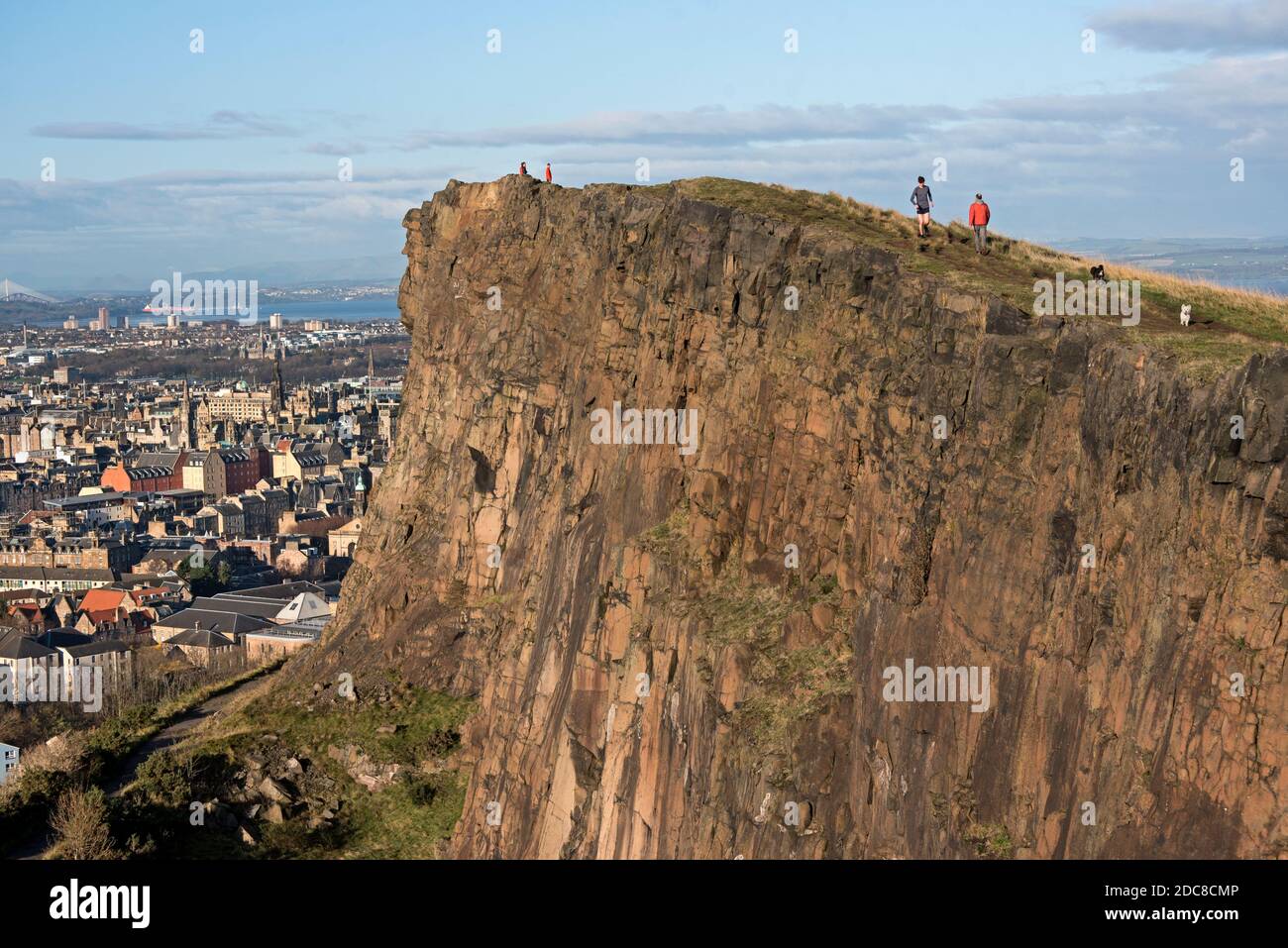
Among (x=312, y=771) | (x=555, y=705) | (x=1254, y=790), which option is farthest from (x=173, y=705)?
(x=1254, y=790)

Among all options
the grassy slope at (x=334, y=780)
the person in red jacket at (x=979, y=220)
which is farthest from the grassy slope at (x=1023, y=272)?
the grassy slope at (x=334, y=780)

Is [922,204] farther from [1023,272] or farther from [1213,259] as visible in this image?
[1213,259]

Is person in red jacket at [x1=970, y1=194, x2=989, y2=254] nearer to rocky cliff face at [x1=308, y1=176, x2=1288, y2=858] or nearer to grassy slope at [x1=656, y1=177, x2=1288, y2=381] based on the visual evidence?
grassy slope at [x1=656, y1=177, x2=1288, y2=381]

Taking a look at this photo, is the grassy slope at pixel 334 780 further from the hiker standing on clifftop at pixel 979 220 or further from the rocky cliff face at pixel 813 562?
the hiker standing on clifftop at pixel 979 220

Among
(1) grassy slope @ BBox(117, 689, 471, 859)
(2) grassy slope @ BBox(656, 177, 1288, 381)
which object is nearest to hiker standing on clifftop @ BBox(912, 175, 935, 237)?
(2) grassy slope @ BBox(656, 177, 1288, 381)

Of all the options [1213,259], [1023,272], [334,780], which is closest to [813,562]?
[1023,272]

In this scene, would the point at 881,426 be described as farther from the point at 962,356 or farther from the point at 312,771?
the point at 312,771
